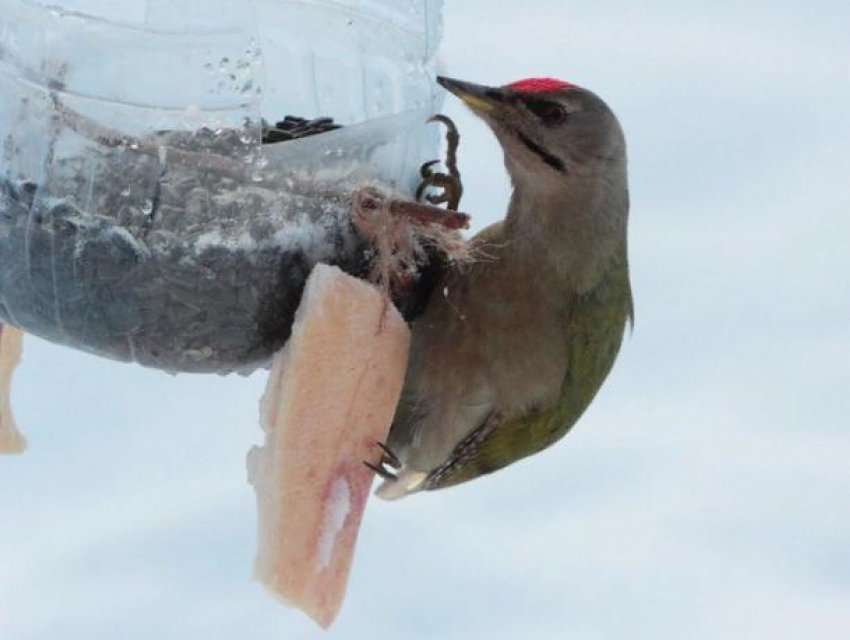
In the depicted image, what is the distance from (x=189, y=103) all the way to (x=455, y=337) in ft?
3.68

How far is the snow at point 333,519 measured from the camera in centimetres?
372

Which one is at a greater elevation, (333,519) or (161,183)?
(161,183)

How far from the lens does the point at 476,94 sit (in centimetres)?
395

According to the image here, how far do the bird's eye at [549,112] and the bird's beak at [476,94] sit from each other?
0.10 m

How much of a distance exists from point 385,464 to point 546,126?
3.55 feet

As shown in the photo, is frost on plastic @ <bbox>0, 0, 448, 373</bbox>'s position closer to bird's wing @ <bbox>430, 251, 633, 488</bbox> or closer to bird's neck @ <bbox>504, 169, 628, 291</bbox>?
bird's neck @ <bbox>504, 169, 628, 291</bbox>

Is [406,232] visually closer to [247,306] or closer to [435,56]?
[247,306]

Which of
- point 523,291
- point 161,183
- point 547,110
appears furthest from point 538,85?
point 161,183

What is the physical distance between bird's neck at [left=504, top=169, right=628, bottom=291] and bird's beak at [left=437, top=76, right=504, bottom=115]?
11.9 inches

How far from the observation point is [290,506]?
363 centimetres

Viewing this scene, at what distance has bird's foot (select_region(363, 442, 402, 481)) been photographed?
151 inches

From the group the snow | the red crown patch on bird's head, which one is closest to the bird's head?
the red crown patch on bird's head

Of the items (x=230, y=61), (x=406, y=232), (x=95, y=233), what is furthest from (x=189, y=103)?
(x=406, y=232)

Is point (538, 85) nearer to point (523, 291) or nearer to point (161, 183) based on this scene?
point (523, 291)
